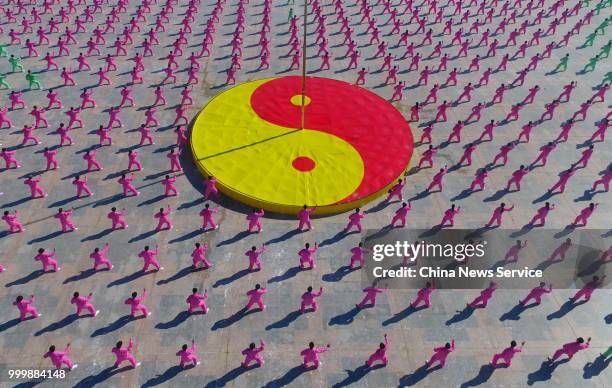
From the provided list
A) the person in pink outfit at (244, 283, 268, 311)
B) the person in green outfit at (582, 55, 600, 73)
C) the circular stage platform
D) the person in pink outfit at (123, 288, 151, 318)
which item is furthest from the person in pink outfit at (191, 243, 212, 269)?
the person in green outfit at (582, 55, 600, 73)

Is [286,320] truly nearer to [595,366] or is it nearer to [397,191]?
[397,191]

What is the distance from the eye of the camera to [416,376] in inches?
584

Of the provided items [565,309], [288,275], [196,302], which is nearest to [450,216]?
[565,309]

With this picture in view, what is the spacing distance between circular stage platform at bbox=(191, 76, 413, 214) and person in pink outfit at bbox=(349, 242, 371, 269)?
2929 millimetres

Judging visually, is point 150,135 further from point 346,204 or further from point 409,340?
point 409,340

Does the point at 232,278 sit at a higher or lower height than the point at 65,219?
lower

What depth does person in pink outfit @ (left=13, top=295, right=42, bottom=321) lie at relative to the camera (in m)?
14.9

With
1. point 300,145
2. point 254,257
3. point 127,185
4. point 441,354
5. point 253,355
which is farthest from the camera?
point 300,145

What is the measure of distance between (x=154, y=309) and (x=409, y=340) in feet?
29.3

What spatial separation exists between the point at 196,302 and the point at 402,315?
727 centimetres

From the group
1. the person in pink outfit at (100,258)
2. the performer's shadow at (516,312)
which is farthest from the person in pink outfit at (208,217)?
the performer's shadow at (516,312)

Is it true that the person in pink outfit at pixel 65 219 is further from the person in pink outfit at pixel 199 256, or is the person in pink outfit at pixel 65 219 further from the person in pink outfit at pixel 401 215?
the person in pink outfit at pixel 401 215

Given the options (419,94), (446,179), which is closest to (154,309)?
(446,179)

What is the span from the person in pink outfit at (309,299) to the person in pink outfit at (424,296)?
3.51m
